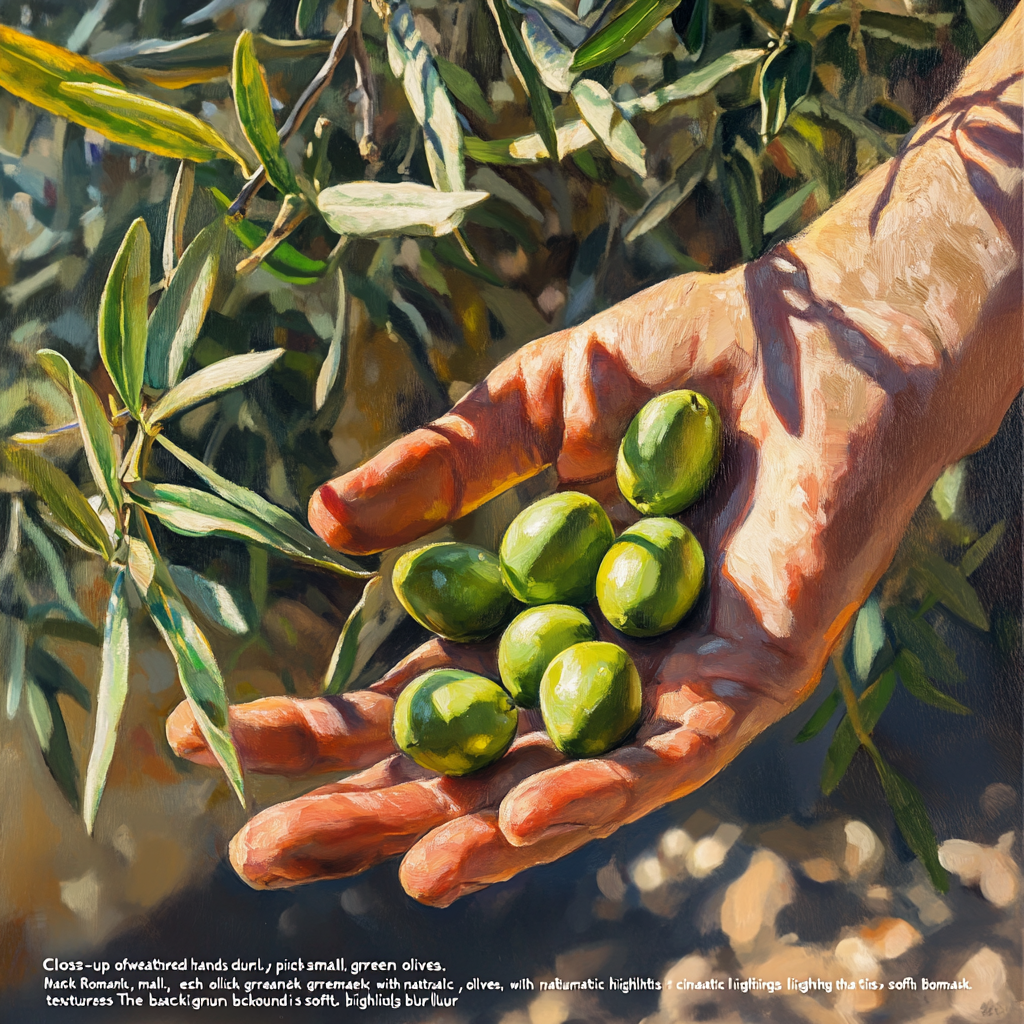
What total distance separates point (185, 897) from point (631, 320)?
25.9 inches

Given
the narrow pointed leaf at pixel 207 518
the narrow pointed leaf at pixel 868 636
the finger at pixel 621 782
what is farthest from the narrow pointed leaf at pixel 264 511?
the narrow pointed leaf at pixel 868 636

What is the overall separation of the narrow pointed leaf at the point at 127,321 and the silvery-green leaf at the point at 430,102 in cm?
23

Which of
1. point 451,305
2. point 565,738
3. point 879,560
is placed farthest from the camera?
point 451,305

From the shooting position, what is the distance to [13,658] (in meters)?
0.78

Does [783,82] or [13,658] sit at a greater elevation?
[783,82]

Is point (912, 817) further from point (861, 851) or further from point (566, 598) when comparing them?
point (566, 598)

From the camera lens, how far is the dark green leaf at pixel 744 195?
0.78 meters

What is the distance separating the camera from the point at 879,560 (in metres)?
0.72

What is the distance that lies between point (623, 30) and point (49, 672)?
2.39ft

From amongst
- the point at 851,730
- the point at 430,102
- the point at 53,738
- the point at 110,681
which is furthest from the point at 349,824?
the point at 430,102

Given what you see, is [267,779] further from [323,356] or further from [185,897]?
[323,356]

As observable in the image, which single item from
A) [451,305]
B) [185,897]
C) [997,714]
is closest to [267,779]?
[185,897]

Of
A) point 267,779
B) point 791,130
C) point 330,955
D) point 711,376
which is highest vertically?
point 791,130

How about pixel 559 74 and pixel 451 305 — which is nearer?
pixel 559 74
